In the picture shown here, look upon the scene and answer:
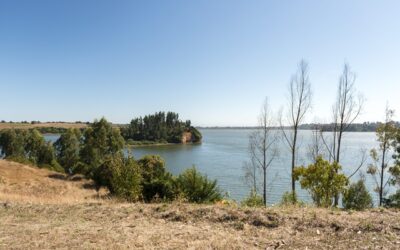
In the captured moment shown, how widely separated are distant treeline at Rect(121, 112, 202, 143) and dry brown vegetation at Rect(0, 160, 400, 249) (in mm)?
112628

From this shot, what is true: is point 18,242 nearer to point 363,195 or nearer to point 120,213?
point 120,213

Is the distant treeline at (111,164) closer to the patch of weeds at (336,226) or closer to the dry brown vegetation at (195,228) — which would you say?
the dry brown vegetation at (195,228)

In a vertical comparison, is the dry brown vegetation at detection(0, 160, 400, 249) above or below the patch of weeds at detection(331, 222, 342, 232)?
below

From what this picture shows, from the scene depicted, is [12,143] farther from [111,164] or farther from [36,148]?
[111,164]

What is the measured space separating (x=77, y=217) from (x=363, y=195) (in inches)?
795

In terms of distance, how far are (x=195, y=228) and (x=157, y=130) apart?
117 metres

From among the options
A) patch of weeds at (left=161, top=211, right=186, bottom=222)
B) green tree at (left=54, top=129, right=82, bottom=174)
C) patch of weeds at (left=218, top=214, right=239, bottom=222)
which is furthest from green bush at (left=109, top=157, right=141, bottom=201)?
green tree at (left=54, top=129, right=82, bottom=174)

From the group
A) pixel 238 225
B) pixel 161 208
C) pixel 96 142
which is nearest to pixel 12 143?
pixel 96 142

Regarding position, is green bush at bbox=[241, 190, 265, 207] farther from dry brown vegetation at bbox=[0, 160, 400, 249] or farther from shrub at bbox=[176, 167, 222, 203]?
dry brown vegetation at bbox=[0, 160, 400, 249]

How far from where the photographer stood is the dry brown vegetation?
557 centimetres

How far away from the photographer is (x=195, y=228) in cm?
649

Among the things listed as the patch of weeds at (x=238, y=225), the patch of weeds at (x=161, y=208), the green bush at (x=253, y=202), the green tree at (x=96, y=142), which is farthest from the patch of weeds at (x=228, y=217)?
the green tree at (x=96, y=142)

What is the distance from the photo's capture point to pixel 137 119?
414ft

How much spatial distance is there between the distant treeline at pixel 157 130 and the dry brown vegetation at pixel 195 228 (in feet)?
370
